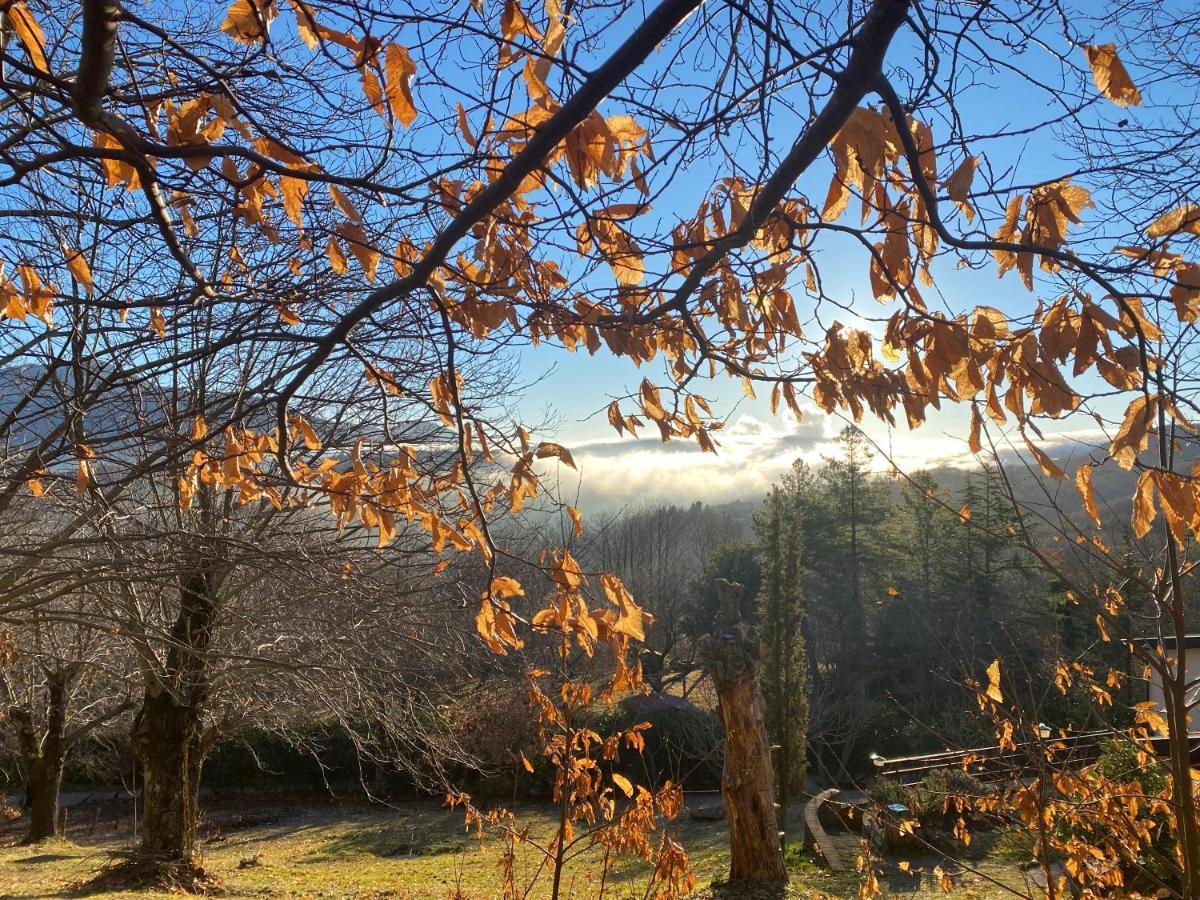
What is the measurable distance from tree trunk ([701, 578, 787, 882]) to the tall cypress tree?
198 inches

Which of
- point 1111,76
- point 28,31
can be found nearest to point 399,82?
point 28,31

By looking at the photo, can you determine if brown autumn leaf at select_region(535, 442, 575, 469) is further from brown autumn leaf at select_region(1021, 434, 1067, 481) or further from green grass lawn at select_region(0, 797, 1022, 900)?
green grass lawn at select_region(0, 797, 1022, 900)

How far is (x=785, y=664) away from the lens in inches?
595

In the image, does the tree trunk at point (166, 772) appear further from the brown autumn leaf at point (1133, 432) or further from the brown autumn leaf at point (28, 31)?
the brown autumn leaf at point (1133, 432)

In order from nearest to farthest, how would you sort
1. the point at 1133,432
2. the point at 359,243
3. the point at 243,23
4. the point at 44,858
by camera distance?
the point at 1133,432 < the point at 243,23 < the point at 359,243 < the point at 44,858

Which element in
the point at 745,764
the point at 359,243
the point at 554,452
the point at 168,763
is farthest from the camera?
the point at 168,763

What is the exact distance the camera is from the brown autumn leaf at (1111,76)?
1.62 meters

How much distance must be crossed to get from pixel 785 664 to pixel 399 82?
14.6 meters

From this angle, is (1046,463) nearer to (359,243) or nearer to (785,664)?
(359,243)

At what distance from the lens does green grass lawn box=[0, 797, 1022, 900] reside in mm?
8461

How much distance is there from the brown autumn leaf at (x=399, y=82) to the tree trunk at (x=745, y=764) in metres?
7.14

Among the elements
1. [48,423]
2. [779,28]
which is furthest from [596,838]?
[48,423]

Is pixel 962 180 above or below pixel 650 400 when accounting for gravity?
above

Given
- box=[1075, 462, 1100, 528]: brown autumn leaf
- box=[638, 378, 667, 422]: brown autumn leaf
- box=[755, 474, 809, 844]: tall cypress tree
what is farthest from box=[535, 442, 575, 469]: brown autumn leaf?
box=[755, 474, 809, 844]: tall cypress tree
